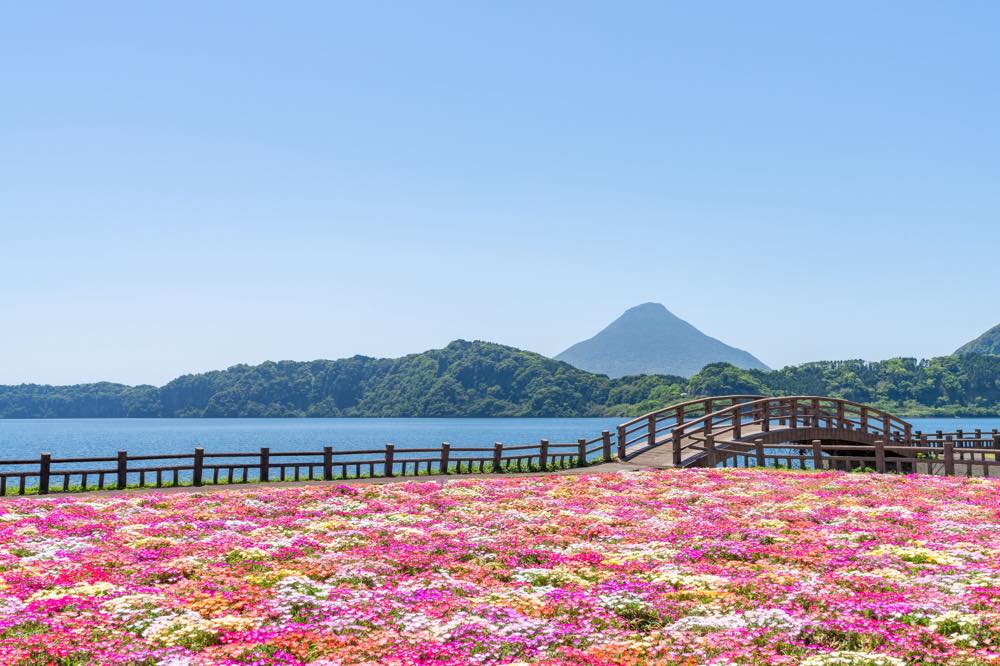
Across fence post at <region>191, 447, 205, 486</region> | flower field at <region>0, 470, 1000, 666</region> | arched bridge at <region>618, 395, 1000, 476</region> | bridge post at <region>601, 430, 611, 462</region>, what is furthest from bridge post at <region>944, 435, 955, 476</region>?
fence post at <region>191, 447, 205, 486</region>

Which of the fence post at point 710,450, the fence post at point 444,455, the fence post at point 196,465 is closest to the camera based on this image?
the fence post at point 196,465

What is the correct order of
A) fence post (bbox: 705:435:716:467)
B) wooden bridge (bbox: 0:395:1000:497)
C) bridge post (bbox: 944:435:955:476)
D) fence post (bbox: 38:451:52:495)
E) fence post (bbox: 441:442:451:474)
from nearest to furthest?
fence post (bbox: 38:451:52:495) → wooden bridge (bbox: 0:395:1000:497) → bridge post (bbox: 944:435:955:476) → fence post (bbox: 441:442:451:474) → fence post (bbox: 705:435:716:467)

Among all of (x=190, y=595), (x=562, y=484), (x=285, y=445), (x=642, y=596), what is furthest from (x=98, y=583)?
(x=285, y=445)

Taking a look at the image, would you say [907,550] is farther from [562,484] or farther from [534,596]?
[562,484]

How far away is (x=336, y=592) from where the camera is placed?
40.3ft

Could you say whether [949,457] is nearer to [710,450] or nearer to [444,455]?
[710,450]

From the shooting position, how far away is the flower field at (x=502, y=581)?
968 cm

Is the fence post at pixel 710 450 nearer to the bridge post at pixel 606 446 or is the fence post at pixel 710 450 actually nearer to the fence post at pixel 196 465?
the bridge post at pixel 606 446

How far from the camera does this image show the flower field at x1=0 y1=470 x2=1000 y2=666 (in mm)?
9680

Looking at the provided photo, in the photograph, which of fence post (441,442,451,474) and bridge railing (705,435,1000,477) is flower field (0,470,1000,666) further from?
fence post (441,442,451,474)

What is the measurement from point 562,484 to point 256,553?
14.4 meters

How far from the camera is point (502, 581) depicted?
13.3 metres

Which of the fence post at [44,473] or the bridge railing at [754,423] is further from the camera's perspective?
the bridge railing at [754,423]

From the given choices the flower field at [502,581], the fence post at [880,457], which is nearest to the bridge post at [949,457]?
the fence post at [880,457]
